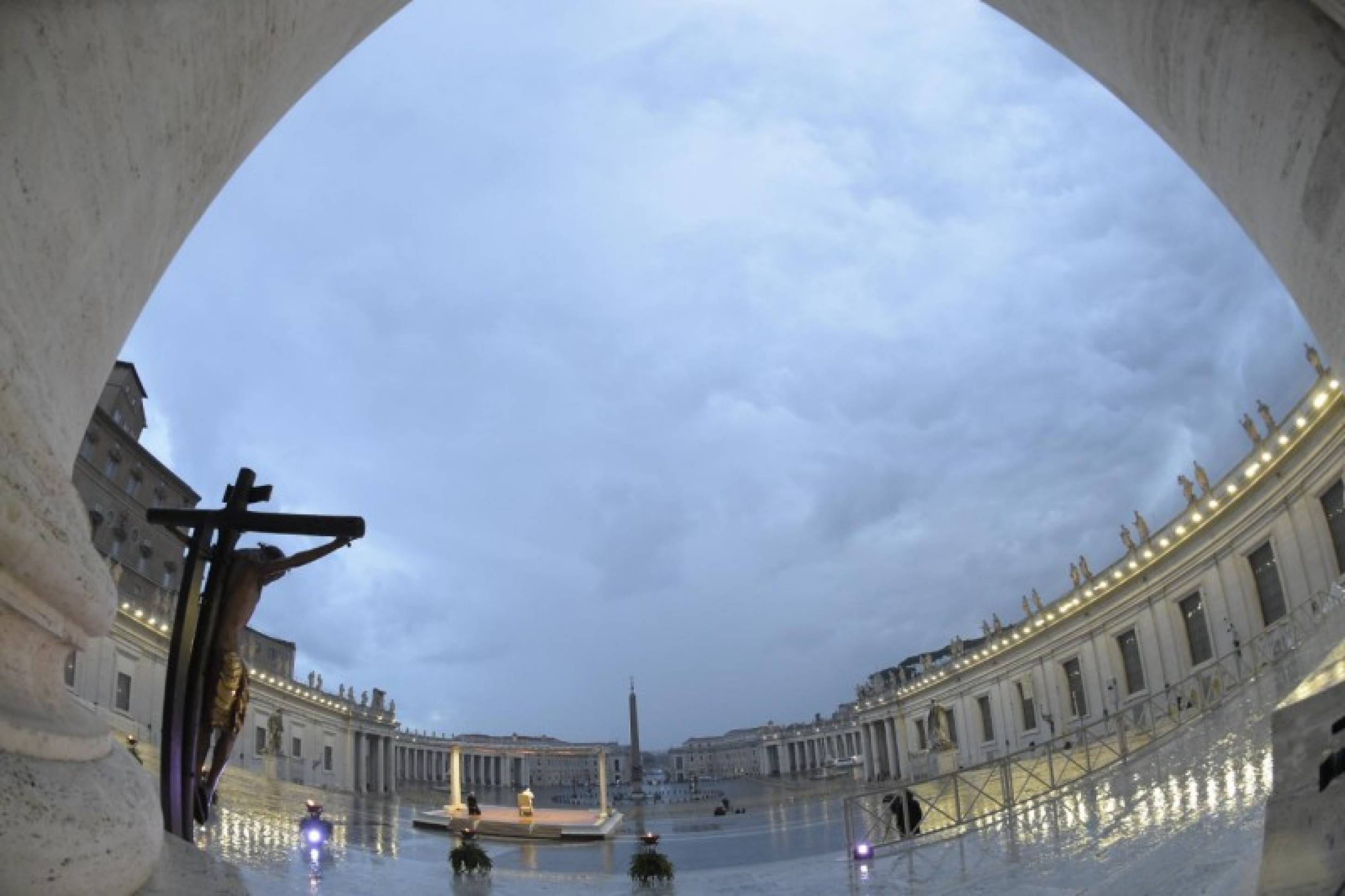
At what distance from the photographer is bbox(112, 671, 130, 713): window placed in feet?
121

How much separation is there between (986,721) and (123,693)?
51.5m

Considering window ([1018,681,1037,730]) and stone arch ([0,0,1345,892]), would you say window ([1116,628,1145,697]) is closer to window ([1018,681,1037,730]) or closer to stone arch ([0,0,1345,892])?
window ([1018,681,1037,730])

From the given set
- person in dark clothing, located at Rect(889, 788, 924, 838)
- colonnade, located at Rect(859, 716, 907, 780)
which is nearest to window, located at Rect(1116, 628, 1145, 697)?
person in dark clothing, located at Rect(889, 788, 924, 838)

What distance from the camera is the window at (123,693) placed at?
36.9 meters

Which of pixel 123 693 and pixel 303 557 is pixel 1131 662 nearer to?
pixel 303 557

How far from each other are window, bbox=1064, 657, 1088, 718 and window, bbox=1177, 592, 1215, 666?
9561mm

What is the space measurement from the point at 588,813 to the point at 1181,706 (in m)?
20.6

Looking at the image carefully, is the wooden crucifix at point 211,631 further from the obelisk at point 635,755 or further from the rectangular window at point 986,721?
the obelisk at point 635,755

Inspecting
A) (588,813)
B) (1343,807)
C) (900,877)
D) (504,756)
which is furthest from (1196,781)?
(504,756)

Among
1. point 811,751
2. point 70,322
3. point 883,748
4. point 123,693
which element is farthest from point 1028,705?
point 811,751

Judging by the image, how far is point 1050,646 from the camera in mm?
47656

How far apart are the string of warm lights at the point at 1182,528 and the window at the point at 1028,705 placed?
2.62 metres

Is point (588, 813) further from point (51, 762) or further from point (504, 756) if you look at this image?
point (504, 756)

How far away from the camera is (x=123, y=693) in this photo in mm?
37594
